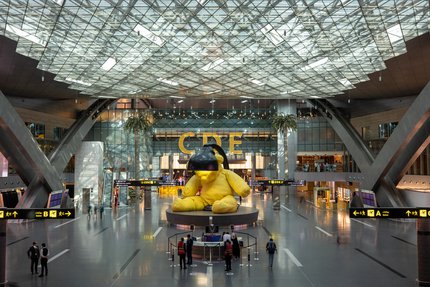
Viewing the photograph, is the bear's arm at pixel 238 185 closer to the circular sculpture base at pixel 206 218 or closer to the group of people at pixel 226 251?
the circular sculpture base at pixel 206 218

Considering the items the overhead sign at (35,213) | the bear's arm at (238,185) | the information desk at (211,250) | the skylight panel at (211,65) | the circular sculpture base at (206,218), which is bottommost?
the information desk at (211,250)

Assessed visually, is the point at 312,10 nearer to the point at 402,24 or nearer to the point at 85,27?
the point at 402,24

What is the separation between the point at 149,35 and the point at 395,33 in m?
17.3

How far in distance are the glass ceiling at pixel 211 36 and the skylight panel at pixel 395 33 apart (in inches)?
2.5

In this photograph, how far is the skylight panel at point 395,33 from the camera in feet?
103

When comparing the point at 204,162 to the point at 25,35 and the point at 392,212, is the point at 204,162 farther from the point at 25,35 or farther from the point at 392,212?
the point at 392,212

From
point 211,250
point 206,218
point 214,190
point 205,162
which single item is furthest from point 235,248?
point 214,190

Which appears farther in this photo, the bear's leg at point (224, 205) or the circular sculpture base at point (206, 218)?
the bear's leg at point (224, 205)

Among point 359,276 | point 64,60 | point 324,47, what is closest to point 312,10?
point 324,47

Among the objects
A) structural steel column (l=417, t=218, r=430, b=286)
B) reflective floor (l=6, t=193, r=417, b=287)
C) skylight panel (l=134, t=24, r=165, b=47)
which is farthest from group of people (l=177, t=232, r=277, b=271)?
skylight panel (l=134, t=24, r=165, b=47)

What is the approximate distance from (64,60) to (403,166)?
3039 cm

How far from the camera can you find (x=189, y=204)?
3353cm

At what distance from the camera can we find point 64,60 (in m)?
39.9

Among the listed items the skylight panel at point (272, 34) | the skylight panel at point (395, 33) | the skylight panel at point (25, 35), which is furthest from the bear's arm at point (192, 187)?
the skylight panel at point (395, 33)
